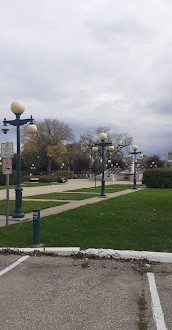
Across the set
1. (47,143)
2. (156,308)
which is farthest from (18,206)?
(47,143)

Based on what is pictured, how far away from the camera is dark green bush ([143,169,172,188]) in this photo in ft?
103

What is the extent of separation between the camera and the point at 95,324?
304cm

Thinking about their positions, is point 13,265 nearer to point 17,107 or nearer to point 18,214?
point 18,214

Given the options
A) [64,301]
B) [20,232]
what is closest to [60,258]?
[64,301]

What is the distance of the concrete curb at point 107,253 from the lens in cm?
542

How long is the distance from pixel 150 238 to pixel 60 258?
2.53m

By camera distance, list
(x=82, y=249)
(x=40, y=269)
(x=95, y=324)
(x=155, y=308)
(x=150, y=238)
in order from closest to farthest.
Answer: (x=95, y=324), (x=155, y=308), (x=40, y=269), (x=82, y=249), (x=150, y=238)

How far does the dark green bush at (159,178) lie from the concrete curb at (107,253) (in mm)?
26895

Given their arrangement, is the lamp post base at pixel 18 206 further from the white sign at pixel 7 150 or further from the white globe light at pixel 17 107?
the white globe light at pixel 17 107

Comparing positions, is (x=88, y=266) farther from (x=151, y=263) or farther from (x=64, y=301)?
(x=64, y=301)

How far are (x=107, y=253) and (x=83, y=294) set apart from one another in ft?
6.13

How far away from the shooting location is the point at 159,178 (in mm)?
31859

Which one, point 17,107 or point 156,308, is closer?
point 156,308

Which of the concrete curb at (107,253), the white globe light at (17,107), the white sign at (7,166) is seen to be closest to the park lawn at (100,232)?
the concrete curb at (107,253)
